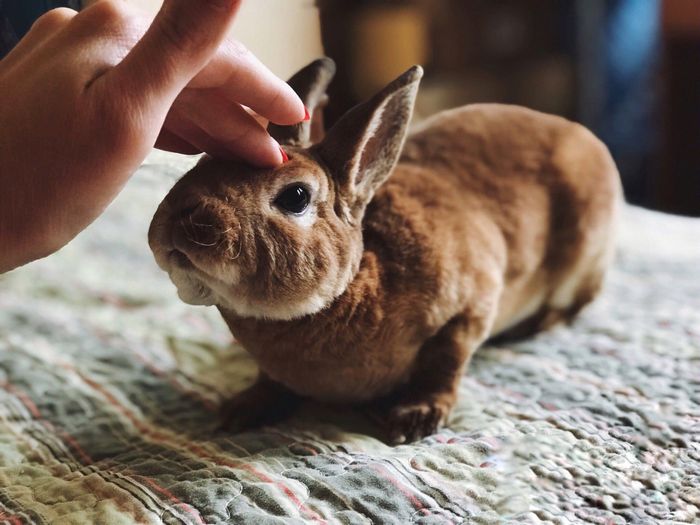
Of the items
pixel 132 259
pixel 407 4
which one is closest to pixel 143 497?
pixel 407 4

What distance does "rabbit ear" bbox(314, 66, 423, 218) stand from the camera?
36.2 inches

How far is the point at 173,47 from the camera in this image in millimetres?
689

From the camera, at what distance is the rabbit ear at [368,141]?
92 centimetres

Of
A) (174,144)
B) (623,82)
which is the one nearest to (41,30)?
(174,144)

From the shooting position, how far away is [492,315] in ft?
3.77

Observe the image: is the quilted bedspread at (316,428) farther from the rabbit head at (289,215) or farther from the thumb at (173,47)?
the thumb at (173,47)

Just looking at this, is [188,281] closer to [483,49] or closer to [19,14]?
[19,14]

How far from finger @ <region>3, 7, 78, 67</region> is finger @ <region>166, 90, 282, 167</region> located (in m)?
0.15

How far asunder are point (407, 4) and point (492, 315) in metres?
0.47

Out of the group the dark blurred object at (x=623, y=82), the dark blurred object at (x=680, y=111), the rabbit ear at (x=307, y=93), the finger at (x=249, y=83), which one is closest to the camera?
the finger at (x=249, y=83)

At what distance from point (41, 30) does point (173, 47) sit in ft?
0.84

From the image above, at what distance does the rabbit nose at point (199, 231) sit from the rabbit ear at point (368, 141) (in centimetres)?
20

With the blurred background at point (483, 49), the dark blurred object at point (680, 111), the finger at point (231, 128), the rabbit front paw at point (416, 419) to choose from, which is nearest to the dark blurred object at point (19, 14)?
the blurred background at point (483, 49)

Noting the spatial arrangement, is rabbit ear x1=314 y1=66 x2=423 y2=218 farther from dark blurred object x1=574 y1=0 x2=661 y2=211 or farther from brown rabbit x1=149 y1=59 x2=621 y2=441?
dark blurred object x1=574 y1=0 x2=661 y2=211
